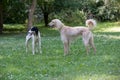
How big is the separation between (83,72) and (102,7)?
38349mm

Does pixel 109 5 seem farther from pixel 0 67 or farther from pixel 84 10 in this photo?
pixel 0 67

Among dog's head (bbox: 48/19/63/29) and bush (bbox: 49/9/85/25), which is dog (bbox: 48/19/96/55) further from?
bush (bbox: 49/9/85/25)

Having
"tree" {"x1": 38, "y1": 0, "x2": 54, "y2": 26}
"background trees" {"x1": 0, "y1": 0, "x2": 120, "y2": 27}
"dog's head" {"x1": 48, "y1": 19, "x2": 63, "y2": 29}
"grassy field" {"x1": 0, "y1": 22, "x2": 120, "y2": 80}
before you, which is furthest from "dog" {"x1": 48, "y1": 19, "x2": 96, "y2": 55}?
"tree" {"x1": 38, "y1": 0, "x2": 54, "y2": 26}

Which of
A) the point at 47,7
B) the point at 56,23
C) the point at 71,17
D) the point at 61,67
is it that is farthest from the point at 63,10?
the point at 61,67

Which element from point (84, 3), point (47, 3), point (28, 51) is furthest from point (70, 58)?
point (84, 3)

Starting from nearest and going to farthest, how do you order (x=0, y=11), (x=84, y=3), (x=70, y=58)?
(x=70, y=58)
(x=0, y=11)
(x=84, y=3)

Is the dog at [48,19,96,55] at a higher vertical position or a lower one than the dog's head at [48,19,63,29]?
lower

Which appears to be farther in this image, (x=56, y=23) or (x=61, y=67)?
(x=56, y=23)

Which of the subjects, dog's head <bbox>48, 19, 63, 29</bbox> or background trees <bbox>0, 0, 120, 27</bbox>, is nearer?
dog's head <bbox>48, 19, 63, 29</bbox>

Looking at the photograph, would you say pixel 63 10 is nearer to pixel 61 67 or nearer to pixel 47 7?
pixel 47 7

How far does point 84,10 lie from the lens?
163ft

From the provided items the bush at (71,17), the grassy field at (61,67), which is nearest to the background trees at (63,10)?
the bush at (71,17)

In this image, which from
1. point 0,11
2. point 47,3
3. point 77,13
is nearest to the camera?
point 0,11

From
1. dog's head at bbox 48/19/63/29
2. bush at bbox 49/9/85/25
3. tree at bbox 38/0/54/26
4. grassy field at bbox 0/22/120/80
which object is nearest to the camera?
grassy field at bbox 0/22/120/80
